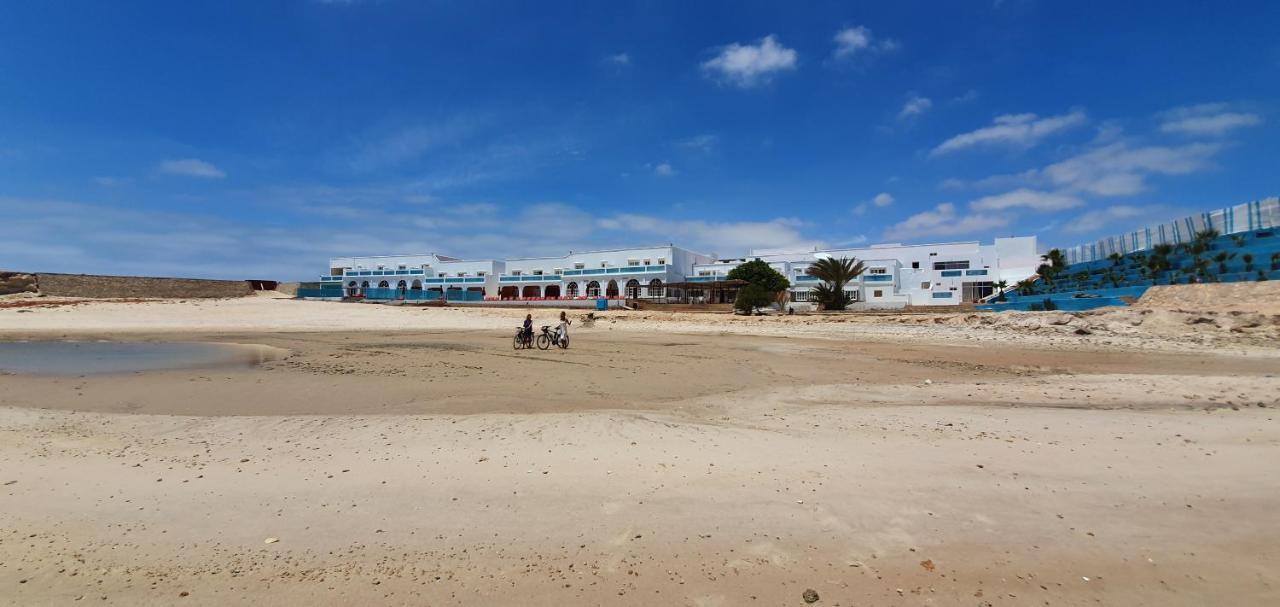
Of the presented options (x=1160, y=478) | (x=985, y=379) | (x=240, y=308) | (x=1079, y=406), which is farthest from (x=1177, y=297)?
(x=240, y=308)

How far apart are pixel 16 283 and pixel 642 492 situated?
60.3m

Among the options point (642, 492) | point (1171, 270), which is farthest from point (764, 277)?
point (642, 492)

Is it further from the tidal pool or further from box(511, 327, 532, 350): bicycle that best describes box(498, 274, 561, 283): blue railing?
box(511, 327, 532, 350): bicycle

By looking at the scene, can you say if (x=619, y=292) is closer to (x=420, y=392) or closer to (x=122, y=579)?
(x=420, y=392)

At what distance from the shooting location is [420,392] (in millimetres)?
9891

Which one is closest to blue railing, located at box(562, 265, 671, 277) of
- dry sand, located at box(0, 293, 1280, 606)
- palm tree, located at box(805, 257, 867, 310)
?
palm tree, located at box(805, 257, 867, 310)

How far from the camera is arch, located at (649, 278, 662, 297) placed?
56.3m

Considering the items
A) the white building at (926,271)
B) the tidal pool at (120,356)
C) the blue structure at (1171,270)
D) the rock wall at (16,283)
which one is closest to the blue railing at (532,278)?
the white building at (926,271)

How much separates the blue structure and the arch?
1122 inches

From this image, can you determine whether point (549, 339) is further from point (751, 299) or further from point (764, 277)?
point (764, 277)

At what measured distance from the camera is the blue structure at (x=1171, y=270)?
31266mm

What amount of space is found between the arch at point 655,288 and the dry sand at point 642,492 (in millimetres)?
45348

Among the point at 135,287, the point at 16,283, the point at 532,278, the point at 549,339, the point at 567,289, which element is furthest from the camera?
the point at 532,278

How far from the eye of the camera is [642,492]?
451cm
